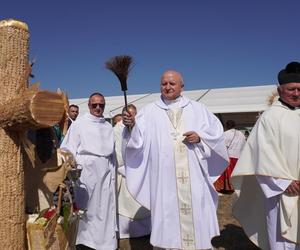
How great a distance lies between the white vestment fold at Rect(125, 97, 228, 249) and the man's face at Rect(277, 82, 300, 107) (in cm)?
94

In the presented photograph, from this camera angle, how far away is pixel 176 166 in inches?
160

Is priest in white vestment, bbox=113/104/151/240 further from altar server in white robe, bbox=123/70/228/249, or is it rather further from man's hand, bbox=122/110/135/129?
man's hand, bbox=122/110/135/129

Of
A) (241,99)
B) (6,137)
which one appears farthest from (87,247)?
(241,99)

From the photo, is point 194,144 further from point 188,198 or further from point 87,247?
point 87,247

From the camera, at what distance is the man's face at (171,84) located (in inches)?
165

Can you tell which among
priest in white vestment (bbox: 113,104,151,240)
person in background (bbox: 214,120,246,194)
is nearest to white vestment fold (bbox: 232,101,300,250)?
priest in white vestment (bbox: 113,104,151,240)

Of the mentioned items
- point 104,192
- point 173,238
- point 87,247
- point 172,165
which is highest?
point 172,165

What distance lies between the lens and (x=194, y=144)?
417cm

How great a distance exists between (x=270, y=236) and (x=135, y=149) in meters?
1.53

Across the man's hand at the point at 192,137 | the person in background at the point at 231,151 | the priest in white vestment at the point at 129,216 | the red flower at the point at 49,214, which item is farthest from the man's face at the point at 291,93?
the person in background at the point at 231,151

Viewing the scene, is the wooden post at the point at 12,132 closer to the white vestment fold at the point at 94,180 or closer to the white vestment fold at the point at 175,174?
the white vestment fold at the point at 175,174

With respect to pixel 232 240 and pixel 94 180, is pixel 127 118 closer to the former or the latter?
pixel 94 180

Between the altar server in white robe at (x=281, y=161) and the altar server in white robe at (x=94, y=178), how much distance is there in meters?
1.93

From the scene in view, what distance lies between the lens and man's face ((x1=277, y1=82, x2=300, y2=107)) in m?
3.40
